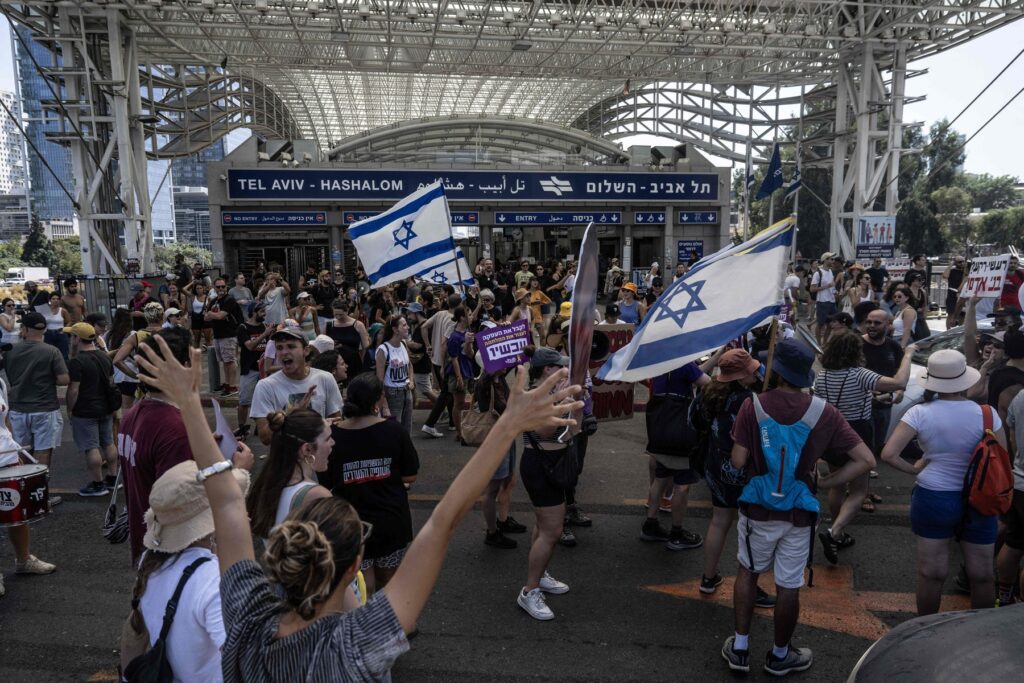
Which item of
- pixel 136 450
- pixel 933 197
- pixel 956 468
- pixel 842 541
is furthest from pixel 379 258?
pixel 933 197

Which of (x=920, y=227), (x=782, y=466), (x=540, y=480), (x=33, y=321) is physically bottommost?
(x=540, y=480)

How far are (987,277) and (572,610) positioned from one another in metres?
5.52

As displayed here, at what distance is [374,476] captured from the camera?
3820 mm

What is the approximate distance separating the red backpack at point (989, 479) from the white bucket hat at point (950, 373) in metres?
0.30

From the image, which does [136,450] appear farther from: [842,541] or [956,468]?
[842,541]

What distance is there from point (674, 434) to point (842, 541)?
1.51m

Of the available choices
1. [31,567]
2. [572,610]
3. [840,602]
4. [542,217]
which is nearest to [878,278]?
[840,602]

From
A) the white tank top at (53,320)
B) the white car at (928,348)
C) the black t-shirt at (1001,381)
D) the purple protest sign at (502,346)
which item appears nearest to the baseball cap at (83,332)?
the purple protest sign at (502,346)

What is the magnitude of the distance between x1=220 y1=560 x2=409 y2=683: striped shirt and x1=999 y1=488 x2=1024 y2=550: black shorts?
3.95 meters

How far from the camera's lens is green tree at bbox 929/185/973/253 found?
5362cm

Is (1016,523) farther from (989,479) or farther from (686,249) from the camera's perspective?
(686,249)

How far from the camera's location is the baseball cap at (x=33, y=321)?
625 cm

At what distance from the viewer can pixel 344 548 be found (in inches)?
74.4

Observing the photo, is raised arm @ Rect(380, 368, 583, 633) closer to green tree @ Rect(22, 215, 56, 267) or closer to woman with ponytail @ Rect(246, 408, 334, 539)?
woman with ponytail @ Rect(246, 408, 334, 539)
